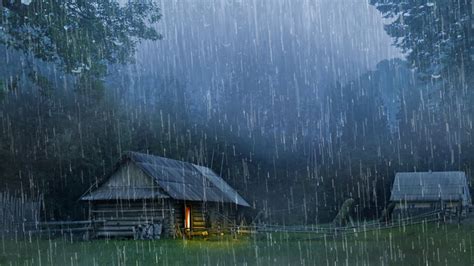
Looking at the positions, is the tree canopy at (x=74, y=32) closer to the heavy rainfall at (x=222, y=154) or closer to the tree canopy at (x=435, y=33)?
the heavy rainfall at (x=222, y=154)

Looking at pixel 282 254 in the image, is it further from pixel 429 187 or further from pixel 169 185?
pixel 429 187

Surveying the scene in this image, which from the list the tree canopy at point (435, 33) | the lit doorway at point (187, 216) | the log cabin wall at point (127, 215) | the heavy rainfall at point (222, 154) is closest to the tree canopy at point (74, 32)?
the heavy rainfall at point (222, 154)

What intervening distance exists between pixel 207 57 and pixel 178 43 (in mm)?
20987

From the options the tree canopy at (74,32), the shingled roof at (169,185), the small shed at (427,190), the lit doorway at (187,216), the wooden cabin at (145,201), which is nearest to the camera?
the tree canopy at (74,32)

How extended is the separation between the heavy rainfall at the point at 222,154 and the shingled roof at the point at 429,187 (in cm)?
11

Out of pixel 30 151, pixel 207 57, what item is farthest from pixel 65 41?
pixel 207 57

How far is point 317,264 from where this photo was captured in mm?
18562

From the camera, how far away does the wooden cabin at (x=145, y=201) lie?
34.1 metres

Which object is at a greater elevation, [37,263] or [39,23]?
[39,23]

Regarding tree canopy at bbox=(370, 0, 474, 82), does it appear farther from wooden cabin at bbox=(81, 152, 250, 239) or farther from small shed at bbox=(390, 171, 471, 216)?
small shed at bbox=(390, 171, 471, 216)

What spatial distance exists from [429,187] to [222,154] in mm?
19298

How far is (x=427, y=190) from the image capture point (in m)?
48.8

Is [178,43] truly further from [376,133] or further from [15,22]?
[15,22]

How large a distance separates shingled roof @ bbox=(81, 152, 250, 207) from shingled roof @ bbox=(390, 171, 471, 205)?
1422 centimetres
